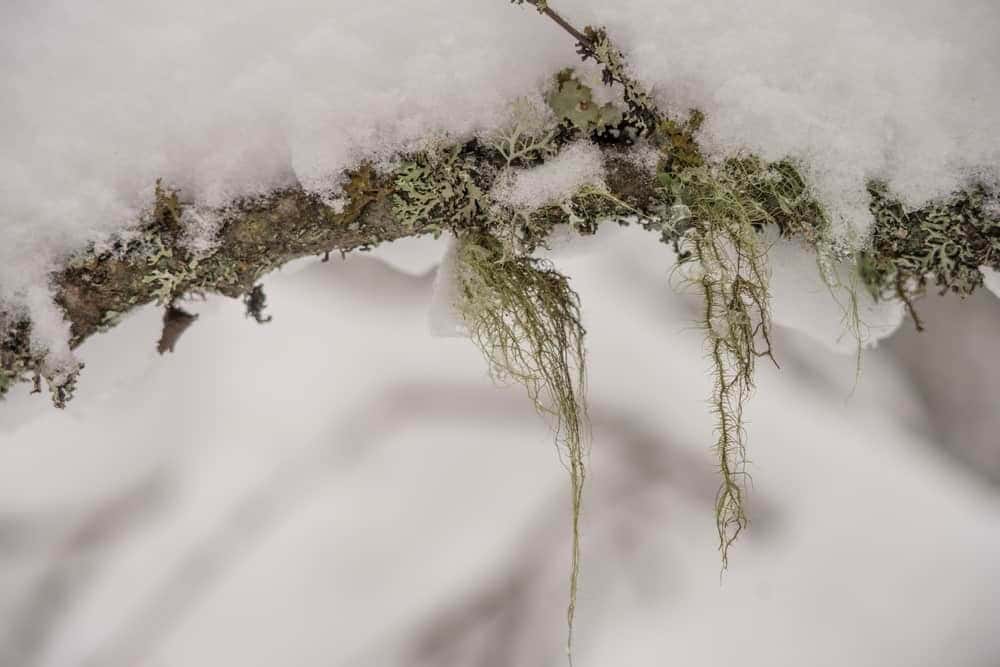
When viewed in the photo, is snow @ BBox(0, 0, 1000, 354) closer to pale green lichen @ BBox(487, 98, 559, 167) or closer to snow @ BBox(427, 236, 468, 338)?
pale green lichen @ BBox(487, 98, 559, 167)

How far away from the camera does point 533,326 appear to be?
737 mm

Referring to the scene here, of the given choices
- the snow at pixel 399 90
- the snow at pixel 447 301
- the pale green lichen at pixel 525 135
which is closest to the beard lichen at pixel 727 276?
the snow at pixel 399 90

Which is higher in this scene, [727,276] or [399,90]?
[399,90]

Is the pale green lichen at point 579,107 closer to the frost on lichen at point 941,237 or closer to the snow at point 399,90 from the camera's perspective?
the snow at point 399,90

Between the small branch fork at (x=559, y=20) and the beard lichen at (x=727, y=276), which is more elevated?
the small branch fork at (x=559, y=20)

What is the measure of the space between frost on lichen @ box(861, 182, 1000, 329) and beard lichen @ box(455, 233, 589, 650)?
0.36 meters

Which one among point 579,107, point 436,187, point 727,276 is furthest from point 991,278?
point 436,187

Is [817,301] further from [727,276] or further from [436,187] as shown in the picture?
[436,187]

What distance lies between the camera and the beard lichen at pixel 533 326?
728 mm

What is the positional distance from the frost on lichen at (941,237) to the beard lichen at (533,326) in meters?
0.36

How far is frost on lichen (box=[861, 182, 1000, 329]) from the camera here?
643 millimetres

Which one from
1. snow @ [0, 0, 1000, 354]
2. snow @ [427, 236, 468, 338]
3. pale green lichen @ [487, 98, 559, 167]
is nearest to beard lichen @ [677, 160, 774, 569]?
snow @ [0, 0, 1000, 354]

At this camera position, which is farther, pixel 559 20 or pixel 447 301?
pixel 447 301

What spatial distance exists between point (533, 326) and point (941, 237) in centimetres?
47
